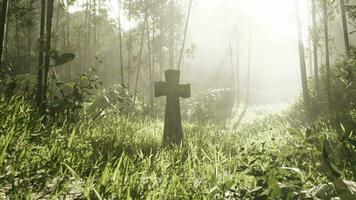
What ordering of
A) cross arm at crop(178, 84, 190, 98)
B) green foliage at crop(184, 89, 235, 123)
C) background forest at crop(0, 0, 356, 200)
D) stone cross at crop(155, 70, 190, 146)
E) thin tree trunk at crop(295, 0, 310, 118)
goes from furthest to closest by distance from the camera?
green foliage at crop(184, 89, 235, 123), thin tree trunk at crop(295, 0, 310, 118), cross arm at crop(178, 84, 190, 98), stone cross at crop(155, 70, 190, 146), background forest at crop(0, 0, 356, 200)

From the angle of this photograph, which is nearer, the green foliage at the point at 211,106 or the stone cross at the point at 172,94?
the stone cross at the point at 172,94

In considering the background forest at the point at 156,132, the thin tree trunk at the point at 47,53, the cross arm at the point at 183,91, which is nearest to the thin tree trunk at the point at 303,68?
the background forest at the point at 156,132

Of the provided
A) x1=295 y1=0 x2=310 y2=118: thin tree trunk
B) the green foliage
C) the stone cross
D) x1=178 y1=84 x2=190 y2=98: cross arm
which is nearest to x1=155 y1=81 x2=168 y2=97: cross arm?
the stone cross

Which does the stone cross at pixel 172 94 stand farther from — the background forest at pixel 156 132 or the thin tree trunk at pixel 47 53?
the thin tree trunk at pixel 47 53

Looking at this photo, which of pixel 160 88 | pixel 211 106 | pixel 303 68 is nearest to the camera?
pixel 160 88

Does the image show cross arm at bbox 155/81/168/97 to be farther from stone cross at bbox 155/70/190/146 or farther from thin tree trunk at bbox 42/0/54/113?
thin tree trunk at bbox 42/0/54/113

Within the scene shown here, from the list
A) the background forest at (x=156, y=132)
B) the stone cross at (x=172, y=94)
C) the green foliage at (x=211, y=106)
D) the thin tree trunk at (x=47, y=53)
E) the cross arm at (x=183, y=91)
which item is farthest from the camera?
the green foliage at (x=211, y=106)

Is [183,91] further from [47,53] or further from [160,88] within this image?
[47,53]

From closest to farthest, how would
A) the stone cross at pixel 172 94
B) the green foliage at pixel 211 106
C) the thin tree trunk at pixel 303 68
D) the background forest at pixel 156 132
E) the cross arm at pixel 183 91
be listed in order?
the background forest at pixel 156 132
the stone cross at pixel 172 94
the cross arm at pixel 183 91
the thin tree trunk at pixel 303 68
the green foliage at pixel 211 106

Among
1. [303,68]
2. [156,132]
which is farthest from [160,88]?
[303,68]

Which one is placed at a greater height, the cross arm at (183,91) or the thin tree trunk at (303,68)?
the thin tree trunk at (303,68)

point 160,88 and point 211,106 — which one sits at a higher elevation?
point 211,106

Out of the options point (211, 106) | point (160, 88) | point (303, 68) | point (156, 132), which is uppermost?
point (303, 68)

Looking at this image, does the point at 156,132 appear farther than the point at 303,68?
No
